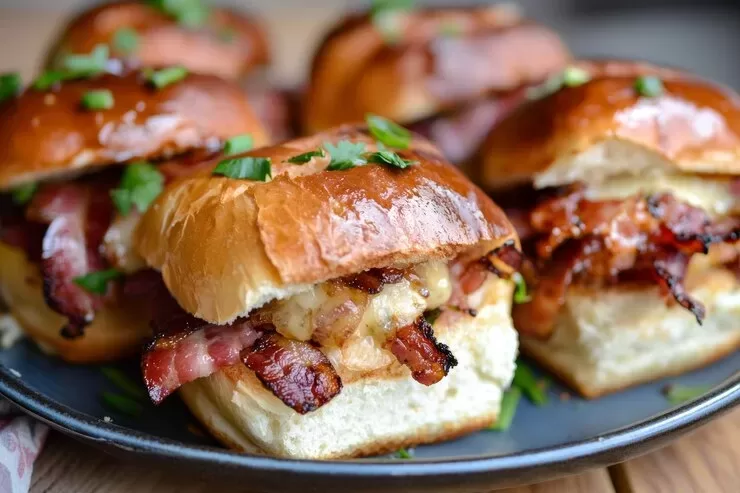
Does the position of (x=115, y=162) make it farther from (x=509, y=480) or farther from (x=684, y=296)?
(x=684, y=296)

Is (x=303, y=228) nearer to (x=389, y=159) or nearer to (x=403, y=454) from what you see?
(x=389, y=159)

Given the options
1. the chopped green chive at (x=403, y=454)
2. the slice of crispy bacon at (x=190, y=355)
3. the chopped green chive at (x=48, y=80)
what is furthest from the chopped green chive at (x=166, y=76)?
the chopped green chive at (x=403, y=454)

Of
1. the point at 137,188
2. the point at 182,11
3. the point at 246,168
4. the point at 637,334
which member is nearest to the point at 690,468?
the point at 637,334

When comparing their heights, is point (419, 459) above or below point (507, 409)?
above

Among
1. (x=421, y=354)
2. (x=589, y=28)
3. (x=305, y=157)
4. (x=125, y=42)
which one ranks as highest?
(x=305, y=157)

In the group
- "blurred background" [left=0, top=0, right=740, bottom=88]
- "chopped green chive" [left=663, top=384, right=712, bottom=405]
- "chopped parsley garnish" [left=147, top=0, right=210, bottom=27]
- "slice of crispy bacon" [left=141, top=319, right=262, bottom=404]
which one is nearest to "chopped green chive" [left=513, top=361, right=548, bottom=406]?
"chopped green chive" [left=663, top=384, right=712, bottom=405]

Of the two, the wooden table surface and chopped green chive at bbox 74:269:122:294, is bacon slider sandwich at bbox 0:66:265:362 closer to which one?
chopped green chive at bbox 74:269:122:294

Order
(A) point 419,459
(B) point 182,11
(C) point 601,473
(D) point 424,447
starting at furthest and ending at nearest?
(B) point 182,11
(D) point 424,447
(C) point 601,473
(A) point 419,459

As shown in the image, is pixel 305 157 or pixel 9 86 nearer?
pixel 305 157
